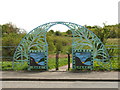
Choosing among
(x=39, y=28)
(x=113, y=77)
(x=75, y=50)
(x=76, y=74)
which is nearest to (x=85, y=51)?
(x=75, y=50)

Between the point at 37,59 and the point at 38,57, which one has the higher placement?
the point at 38,57

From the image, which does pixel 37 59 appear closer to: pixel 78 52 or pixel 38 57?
pixel 38 57

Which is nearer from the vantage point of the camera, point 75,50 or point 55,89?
point 55,89

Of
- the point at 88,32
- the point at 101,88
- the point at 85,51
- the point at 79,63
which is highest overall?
the point at 88,32

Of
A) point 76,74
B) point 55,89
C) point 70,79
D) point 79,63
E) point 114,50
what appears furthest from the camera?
point 114,50

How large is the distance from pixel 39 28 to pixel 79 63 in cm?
318

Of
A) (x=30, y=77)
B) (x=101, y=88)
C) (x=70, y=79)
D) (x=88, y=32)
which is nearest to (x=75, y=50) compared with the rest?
(x=88, y=32)

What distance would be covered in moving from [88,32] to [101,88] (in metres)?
4.38

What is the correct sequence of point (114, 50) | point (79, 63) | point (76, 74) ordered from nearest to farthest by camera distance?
point (76, 74) → point (79, 63) → point (114, 50)

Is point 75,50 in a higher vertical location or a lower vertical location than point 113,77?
higher

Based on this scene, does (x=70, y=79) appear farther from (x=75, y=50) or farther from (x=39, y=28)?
(x=39, y=28)

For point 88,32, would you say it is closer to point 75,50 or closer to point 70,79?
point 75,50

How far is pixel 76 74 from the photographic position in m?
10.0

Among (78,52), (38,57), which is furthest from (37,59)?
(78,52)
